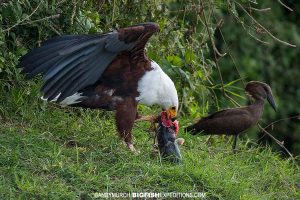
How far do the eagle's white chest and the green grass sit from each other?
403 mm

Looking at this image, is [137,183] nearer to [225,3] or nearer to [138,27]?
[138,27]

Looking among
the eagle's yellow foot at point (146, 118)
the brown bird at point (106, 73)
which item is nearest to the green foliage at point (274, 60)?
the eagle's yellow foot at point (146, 118)

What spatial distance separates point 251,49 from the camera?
1181cm

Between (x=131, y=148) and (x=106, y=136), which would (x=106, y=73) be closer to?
(x=106, y=136)

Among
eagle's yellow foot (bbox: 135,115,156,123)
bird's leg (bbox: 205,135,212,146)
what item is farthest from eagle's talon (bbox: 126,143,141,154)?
bird's leg (bbox: 205,135,212,146)

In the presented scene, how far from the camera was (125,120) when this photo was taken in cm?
686

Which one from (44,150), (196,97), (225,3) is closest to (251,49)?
(196,97)

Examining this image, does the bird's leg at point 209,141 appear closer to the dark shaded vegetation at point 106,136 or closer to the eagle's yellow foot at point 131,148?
the dark shaded vegetation at point 106,136

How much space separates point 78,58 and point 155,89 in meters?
0.78

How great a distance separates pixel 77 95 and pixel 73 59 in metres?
0.45

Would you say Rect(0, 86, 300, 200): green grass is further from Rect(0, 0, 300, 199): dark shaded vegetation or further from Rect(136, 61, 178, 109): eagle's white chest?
Rect(136, 61, 178, 109): eagle's white chest

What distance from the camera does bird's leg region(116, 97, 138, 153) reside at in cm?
686

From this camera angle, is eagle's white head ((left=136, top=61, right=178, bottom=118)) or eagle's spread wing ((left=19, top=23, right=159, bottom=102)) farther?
eagle's white head ((left=136, top=61, right=178, bottom=118))

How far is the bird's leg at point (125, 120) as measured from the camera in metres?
6.86
